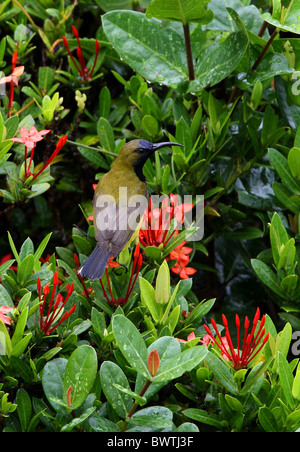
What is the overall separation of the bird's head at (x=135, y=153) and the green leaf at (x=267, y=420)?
45.8 inches

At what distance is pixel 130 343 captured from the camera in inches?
61.5

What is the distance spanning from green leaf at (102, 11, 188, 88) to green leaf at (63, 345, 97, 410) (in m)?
1.14

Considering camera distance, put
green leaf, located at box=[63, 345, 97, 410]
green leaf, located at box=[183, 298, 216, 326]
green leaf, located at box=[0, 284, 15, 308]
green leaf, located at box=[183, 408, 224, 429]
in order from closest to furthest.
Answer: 1. green leaf, located at box=[63, 345, 97, 410]
2. green leaf, located at box=[183, 408, 224, 429]
3. green leaf, located at box=[0, 284, 15, 308]
4. green leaf, located at box=[183, 298, 216, 326]

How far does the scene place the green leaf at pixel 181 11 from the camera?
221 centimetres

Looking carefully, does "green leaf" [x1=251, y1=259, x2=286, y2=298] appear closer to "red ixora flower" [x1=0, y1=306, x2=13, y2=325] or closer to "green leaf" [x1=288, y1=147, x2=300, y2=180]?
"green leaf" [x1=288, y1=147, x2=300, y2=180]

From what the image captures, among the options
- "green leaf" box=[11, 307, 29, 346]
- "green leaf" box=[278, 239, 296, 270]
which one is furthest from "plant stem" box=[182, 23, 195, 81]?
"green leaf" box=[11, 307, 29, 346]

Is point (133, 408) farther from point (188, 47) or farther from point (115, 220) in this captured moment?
point (188, 47)

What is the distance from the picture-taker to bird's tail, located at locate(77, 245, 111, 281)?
2.02m

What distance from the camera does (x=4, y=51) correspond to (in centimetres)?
270

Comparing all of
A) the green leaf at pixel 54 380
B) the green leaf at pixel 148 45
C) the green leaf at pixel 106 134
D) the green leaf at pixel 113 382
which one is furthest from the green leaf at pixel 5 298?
the green leaf at pixel 148 45

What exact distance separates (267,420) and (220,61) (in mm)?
1285

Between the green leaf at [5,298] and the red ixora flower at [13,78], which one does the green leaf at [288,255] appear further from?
the red ixora flower at [13,78]

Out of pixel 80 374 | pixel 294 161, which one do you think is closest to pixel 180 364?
pixel 80 374
